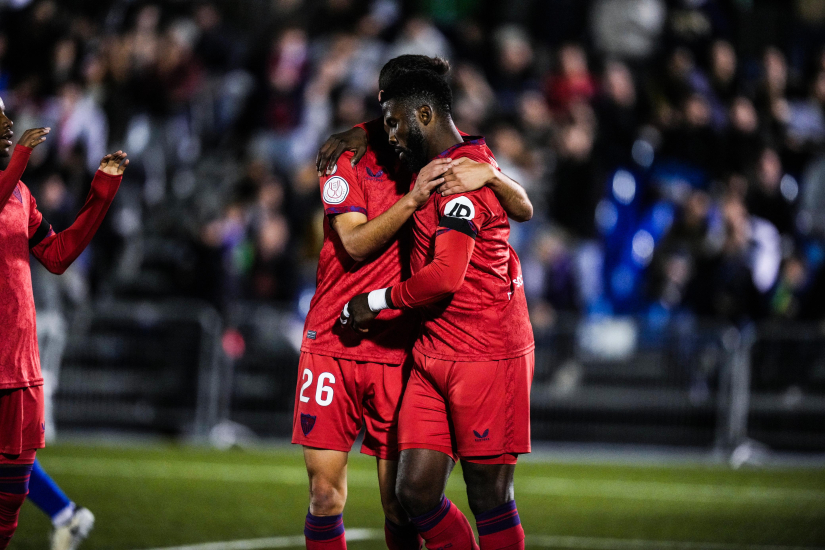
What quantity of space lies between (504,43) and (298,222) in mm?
4324

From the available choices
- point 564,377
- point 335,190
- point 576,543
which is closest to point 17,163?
point 335,190

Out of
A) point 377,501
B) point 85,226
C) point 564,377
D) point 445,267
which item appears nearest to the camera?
point 445,267

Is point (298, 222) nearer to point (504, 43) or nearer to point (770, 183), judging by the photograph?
point (504, 43)

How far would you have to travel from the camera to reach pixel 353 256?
17.0 feet

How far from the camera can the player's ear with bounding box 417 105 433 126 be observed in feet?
16.3

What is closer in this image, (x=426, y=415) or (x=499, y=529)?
(x=499, y=529)

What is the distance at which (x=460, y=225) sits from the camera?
187 inches

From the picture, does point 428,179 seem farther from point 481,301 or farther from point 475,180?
point 481,301

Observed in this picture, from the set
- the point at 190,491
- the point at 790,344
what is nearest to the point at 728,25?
the point at 790,344

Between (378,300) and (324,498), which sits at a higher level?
(378,300)

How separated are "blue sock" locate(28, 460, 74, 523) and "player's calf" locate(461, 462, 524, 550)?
2654 millimetres

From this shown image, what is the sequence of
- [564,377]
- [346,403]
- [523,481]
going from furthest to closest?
1. [564,377]
2. [523,481]
3. [346,403]

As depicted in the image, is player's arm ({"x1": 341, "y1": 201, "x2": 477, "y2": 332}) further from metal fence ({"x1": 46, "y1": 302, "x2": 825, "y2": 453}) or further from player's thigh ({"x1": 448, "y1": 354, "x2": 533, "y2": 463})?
metal fence ({"x1": 46, "y1": 302, "x2": 825, "y2": 453})

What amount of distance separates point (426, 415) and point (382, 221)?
0.93m
